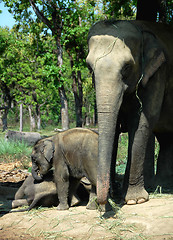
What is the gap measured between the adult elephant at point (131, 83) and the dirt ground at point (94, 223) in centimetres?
37

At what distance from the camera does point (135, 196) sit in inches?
208

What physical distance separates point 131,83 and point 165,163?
7.52 ft

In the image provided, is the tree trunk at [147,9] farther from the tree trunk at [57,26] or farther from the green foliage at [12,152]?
the tree trunk at [57,26]

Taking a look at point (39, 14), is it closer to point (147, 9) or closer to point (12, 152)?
point (12, 152)

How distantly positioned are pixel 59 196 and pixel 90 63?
225 centimetres

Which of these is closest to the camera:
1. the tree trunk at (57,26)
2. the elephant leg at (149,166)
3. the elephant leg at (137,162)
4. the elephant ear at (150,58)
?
the elephant ear at (150,58)

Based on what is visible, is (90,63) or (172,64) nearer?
(90,63)

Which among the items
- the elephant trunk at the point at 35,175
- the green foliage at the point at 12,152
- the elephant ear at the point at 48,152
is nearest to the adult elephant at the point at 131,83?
the elephant ear at the point at 48,152

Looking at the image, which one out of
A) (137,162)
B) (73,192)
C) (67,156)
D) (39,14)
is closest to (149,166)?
(137,162)

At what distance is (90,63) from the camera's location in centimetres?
491

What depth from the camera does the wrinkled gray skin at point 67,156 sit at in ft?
17.4

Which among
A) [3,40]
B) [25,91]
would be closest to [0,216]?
[3,40]

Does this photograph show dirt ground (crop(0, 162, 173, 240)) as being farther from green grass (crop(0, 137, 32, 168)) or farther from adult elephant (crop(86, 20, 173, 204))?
green grass (crop(0, 137, 32, 168))

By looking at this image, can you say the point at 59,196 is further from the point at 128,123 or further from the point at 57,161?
the point at 128,123
